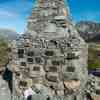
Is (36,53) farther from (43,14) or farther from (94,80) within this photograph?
(94,80)

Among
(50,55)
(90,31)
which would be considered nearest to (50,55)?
(50,55)

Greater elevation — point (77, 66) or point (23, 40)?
point (23, 40)

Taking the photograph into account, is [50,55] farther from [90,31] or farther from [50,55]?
[90,31]

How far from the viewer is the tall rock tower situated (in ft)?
20.9

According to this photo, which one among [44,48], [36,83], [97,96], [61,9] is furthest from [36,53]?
[97,96]

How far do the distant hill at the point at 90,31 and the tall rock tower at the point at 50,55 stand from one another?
37.3 meters

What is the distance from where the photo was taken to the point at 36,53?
6652 millimetres

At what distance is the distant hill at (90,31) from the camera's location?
44469 mm

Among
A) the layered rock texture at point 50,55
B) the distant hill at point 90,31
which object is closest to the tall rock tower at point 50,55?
the layered rock texture at point 50,55

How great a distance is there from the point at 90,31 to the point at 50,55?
1675 inches

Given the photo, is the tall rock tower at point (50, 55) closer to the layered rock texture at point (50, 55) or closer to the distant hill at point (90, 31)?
the layered rock texture at point (50, 55)

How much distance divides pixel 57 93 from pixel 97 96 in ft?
3.22

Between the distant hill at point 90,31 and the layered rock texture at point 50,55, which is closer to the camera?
the layered rock texture at point 50,55

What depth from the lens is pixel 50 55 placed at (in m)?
6.50
